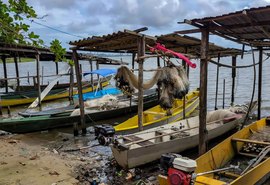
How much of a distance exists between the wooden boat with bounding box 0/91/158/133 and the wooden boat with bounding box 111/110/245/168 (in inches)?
161

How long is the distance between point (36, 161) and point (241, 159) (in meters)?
5.26

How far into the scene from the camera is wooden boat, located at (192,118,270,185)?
4867 mm

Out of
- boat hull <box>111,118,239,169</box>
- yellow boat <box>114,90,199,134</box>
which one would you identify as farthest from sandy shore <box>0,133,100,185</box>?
yellow boat <box>114,90,199,134</box>

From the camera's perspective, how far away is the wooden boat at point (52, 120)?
980 cm

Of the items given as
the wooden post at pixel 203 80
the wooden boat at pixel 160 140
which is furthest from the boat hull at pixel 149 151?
the wooden post at pixel 203 80

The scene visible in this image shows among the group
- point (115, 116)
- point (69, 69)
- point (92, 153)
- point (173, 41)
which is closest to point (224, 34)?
point (173, 41)

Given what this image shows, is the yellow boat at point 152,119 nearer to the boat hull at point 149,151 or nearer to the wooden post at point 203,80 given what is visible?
the boat hull at point 149,151

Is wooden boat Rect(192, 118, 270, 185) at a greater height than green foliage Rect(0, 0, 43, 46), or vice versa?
green foliage Rect(0, 0, 43, 46)

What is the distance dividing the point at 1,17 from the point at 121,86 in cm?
566

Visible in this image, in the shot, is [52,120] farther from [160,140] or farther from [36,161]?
[160,140]

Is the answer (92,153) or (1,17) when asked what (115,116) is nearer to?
(92,153)

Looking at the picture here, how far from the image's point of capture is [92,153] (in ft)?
26.6

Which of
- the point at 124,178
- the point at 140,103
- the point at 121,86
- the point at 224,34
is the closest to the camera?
the point at 124,178

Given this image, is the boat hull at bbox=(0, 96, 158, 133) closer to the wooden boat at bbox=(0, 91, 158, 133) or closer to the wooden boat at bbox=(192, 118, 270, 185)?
the wooden boat at bbox=(0, 91, 158, 133)
